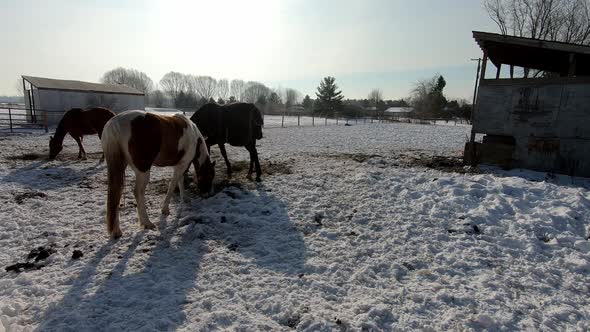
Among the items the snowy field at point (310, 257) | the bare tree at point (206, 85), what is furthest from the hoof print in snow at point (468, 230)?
the bare tree at point (206, 85)

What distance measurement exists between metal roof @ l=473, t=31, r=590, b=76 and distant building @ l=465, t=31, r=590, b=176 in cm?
2

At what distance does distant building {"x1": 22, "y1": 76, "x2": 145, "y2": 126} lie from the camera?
2300cm

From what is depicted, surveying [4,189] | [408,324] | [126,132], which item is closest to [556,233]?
[408,324]

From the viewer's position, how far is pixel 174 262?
12.7ft

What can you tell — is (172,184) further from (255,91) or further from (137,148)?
(255,91)

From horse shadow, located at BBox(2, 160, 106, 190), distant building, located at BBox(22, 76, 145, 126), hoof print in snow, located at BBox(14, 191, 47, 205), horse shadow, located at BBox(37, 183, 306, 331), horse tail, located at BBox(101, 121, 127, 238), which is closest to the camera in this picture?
horse shadow, located at BBox(37, 183, 306, 331)

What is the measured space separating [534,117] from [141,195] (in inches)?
371

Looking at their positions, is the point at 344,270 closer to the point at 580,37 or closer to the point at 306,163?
the point at 306,163

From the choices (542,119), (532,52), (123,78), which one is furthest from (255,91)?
(542,119)

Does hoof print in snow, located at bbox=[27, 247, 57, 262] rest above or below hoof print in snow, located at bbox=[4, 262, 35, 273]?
above

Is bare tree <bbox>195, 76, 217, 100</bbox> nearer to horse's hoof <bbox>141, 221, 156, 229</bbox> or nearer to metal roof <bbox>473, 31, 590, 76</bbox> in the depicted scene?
metal roof <bbox>473, 31, 590, 76</bbox>

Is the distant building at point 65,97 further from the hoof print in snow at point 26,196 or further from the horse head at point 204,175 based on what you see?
the horse head at point 204,175

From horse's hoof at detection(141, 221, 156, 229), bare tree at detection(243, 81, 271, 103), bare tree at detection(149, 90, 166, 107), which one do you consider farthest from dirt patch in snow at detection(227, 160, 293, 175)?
bare tree at detection(243, 81, 271, 103)

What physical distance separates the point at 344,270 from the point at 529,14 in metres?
32.6
